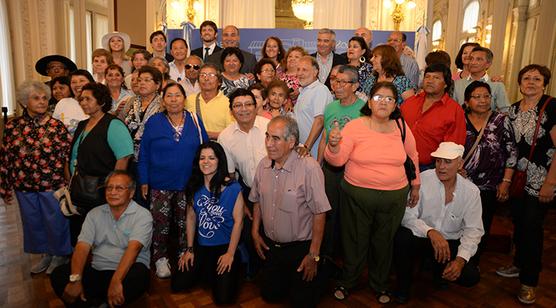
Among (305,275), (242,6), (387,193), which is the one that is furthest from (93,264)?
(242,6)

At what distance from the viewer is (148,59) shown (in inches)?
178

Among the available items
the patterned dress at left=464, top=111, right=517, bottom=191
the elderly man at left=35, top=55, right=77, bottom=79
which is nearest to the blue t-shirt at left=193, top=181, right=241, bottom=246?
the patterned dress at left=464, top=111, right=517, bottom=191

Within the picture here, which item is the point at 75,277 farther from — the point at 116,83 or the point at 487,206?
the point at 487,206

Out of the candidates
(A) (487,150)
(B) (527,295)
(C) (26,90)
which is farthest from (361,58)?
(C) (26,90)

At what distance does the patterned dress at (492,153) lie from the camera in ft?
9.91

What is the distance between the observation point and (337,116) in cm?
307

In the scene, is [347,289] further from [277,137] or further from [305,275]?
[277,137]

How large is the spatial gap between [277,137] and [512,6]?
891cm

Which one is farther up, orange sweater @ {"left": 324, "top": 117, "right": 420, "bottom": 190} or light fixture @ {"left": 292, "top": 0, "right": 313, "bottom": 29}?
light fixture @ {"left": 292, "top": 0, "right": 313, "bottom": 29}

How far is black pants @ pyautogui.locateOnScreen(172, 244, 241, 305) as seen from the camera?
2773 mm

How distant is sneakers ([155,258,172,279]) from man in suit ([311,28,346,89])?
2.45 metres

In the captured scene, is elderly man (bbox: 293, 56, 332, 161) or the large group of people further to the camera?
elderly man (bbox: 293, 56, 332, 161)

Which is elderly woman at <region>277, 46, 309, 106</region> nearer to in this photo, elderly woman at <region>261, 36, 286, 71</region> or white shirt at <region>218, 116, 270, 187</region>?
elderly woman at <region>261, 36, 286, 71</region>

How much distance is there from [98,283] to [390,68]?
118 inches
